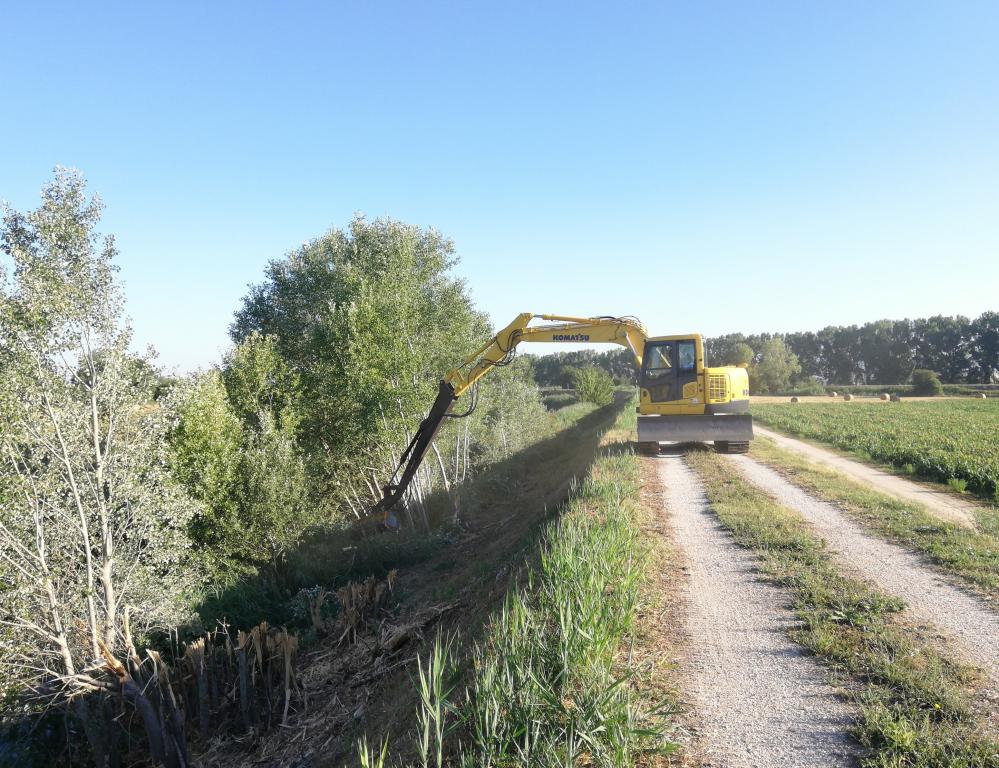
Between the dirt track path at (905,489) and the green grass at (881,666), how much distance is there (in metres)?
4.71

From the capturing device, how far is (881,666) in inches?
199

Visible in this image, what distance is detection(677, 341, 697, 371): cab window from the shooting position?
17.2m

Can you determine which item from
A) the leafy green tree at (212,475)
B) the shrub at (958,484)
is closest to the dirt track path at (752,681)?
the shrub at (958,484)

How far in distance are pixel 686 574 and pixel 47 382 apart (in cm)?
1101

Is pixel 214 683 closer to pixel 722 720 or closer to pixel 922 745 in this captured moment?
pixel 722 720

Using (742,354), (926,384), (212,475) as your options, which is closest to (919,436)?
(212,475)

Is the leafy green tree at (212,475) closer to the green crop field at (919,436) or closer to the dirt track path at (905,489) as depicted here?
the dirt track path at (905,489)

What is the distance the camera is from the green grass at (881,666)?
401 centimetres

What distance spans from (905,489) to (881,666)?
477 inches

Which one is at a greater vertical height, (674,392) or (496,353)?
(496,353)

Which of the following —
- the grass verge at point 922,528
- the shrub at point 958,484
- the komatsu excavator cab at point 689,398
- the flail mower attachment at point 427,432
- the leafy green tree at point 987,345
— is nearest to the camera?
the grass verge at point 922,528

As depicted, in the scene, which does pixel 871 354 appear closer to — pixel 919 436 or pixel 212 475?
pixel 919 436

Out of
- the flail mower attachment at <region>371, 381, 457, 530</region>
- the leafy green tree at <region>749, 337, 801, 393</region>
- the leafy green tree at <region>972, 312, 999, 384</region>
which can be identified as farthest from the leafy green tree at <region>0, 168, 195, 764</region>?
the leafy green tree at <region>972, 312, 999, 384</region>

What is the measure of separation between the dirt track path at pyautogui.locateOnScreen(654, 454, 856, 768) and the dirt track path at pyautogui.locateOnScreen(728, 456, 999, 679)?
1399 millimetres
